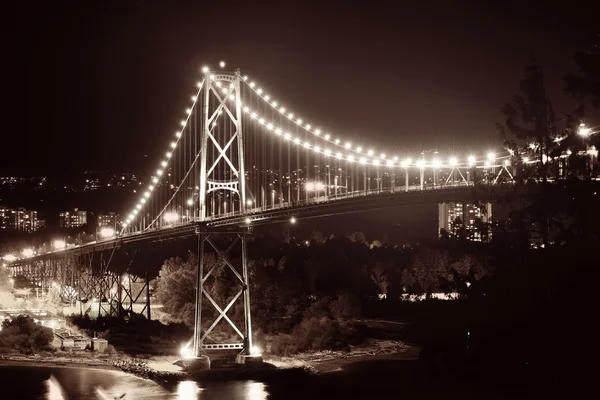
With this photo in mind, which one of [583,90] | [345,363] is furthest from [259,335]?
[583,90]

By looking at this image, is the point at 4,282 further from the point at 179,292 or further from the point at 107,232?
the point at 179,292

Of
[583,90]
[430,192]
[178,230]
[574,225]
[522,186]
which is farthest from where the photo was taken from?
[178,230]

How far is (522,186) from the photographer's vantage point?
1988 cm

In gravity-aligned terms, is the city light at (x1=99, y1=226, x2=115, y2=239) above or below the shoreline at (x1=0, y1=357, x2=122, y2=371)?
above

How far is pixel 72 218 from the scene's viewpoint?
133 m

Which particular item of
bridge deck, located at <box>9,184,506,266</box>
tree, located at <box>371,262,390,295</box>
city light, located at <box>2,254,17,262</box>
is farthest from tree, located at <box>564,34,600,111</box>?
city light, located at <box>2,254,17,262</box>

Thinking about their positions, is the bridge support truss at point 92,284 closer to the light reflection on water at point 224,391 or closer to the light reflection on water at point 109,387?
the light reflection on water at point 109,387

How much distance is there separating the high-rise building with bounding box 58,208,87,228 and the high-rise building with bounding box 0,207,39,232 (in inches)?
157

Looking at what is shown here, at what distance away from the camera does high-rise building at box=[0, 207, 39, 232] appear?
135 metres

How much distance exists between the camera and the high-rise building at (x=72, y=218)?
12976 centimetres

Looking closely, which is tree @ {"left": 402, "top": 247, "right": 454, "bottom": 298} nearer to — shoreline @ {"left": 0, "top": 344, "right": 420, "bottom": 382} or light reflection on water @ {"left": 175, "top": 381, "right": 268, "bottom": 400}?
shoreline @ {"left": 0, "top": 344, "right": 420, "bottom": 382}

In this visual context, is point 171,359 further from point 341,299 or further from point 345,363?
point 341,299

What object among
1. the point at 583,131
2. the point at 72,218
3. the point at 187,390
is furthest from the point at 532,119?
the point at 72,218

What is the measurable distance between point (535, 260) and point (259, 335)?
25.0 m
